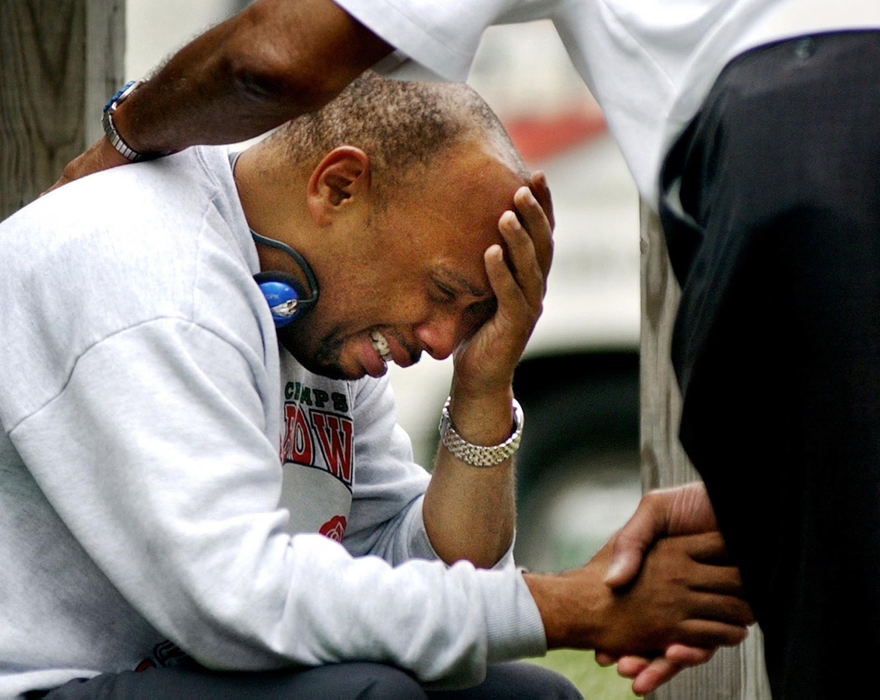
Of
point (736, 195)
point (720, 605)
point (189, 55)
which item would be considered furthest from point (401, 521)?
point (736, 195)

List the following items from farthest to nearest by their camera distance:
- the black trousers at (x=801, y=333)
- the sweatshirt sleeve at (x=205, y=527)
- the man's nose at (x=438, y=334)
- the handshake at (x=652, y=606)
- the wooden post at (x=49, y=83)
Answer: the wooden post at (x=49, y=83), the man's nose at (x=438, y=334), the handshake at (x=652, y=606), the sweatshirt sleeve at (x=205, y=527), the black trousers at (x=801, y=333)

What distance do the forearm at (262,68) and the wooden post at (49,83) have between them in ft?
3.63

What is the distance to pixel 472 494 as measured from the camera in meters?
2.47

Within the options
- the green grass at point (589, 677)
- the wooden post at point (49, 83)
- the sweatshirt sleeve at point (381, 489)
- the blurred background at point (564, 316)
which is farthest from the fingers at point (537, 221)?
the blurred background at point (564, 316)

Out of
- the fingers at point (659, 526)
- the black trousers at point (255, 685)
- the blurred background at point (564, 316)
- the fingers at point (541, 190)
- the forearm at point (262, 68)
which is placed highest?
the forearm at point (262, 68)

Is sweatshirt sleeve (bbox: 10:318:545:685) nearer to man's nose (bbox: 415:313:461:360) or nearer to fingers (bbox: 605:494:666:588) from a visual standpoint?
fingers (bbox: 605:494:666:588)

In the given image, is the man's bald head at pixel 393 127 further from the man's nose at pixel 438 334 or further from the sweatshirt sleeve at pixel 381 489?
the sweatshirt sleeve at pixel 381 489

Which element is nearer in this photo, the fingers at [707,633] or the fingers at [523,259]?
the fingers at [707,633]

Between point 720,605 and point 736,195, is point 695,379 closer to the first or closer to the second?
point 736,195

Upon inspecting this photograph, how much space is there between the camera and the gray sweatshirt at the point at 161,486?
176 centimetres

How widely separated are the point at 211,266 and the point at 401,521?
35.1 inches

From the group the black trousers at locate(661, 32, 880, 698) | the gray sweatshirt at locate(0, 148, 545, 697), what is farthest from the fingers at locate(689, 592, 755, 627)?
the black trousers at locate(661, 32, 880, 698)

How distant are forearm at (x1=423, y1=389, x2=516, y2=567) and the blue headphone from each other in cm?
43

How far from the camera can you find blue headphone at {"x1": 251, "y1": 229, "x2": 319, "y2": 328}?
2129mm
